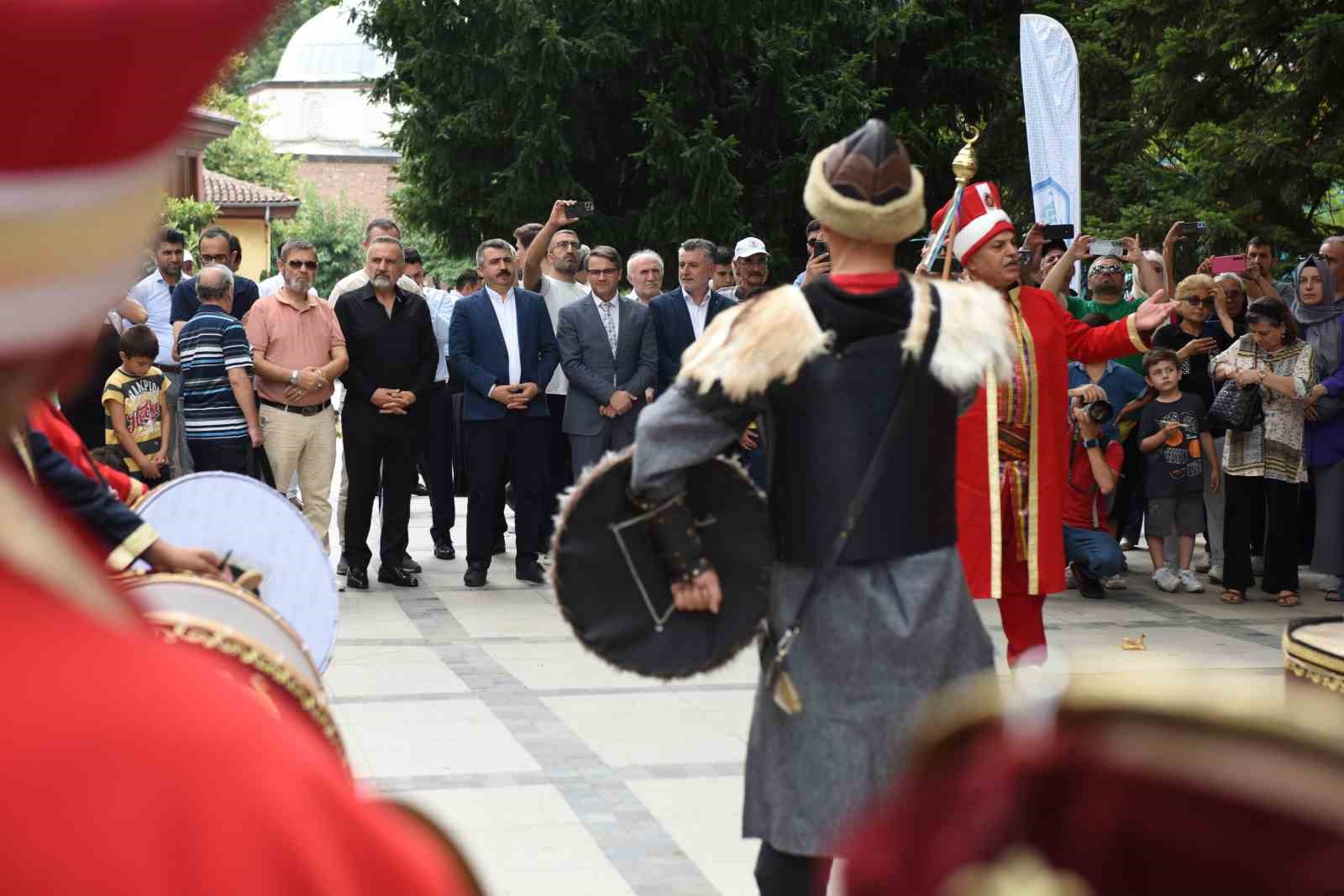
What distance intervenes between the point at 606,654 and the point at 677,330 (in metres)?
7.41

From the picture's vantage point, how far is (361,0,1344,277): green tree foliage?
23.0 m

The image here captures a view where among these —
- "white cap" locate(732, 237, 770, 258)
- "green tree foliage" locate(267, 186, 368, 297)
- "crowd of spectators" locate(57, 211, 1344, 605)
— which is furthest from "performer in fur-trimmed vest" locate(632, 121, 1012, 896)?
"green tree foliage" locate(267, 186, 368, 297)

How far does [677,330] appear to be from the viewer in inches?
436

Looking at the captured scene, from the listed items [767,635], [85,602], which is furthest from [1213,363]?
[85,602]

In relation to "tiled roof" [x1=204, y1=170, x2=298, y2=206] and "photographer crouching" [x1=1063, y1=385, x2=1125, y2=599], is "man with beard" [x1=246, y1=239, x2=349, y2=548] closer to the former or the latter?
"photographer crouching" [x1=1063, y1=385, x2=1125, y2=599]

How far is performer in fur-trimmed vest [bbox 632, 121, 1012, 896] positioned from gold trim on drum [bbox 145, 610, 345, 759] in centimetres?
214

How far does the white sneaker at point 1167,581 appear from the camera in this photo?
35.0 ft

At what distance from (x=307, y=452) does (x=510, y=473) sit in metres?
1.26

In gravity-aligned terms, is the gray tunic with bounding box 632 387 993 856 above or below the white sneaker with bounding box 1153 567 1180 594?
above

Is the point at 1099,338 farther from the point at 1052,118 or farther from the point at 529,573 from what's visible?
the point at 1052,118

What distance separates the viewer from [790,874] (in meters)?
3.50

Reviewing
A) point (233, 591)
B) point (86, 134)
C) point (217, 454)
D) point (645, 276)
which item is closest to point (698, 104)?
point (645, 276)

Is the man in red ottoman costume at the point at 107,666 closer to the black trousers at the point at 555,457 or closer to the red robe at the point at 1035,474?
the red robe at the point at 1035,474

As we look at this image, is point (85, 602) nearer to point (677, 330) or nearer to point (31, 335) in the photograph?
point (31, 335)
